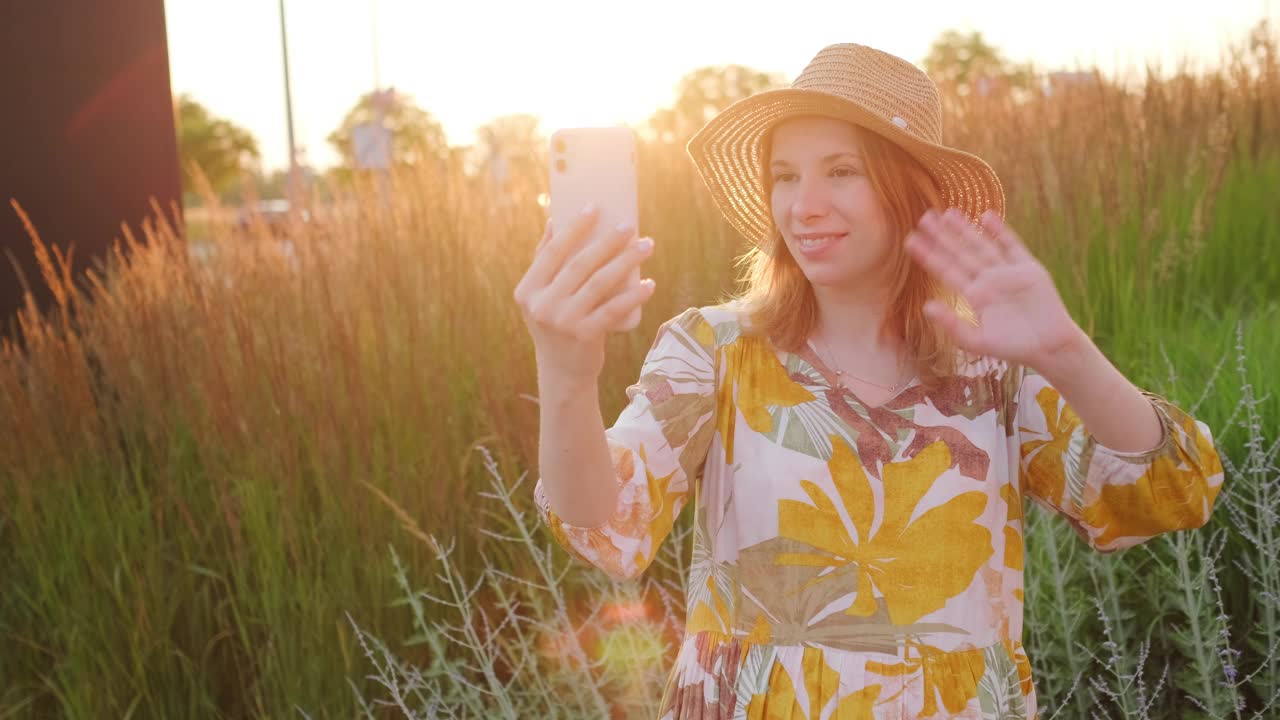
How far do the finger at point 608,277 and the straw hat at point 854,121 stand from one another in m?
0.57

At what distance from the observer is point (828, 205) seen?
1.62 metres

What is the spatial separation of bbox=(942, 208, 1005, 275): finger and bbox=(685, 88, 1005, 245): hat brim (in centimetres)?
28

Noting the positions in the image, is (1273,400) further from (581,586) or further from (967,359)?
(581,586)

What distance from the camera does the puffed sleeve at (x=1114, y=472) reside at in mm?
1523

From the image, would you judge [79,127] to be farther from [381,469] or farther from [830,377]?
[830,377]

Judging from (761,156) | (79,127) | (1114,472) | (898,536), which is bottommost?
(898,536)

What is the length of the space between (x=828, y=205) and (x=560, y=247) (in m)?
0.58

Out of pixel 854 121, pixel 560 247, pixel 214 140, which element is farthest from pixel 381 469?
pixel 214 140

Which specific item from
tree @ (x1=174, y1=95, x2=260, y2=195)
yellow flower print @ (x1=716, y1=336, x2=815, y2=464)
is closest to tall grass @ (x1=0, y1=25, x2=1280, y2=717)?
yellow flower print @ (x1=716, y1=336, x2=815, y2=464)

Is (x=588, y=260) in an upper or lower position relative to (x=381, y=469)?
upper

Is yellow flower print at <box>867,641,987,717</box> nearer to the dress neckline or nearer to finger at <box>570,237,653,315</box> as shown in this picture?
the dress neckline

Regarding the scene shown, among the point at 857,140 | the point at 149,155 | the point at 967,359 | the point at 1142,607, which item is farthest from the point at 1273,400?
the point at 149,155

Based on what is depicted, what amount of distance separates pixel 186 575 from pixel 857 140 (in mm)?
2264

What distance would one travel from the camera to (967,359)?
170 cm
